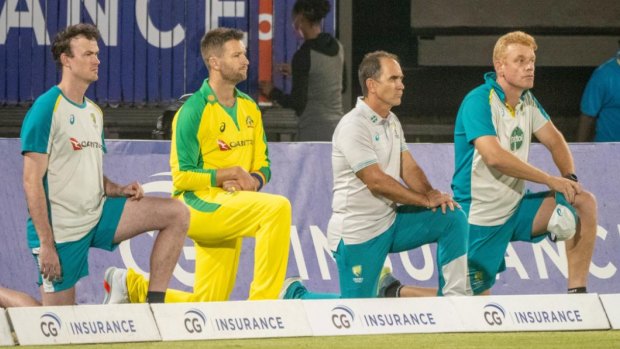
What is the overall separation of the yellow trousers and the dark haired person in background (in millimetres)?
3081

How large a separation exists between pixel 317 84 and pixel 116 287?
11.3 feet

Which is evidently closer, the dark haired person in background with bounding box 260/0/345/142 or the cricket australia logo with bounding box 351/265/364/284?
the cricket australia logo with bounding box 351/265/364/284

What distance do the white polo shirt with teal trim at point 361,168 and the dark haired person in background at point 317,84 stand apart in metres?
3.08

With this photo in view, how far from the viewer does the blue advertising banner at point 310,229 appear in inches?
389

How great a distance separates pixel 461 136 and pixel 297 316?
1.66 meters

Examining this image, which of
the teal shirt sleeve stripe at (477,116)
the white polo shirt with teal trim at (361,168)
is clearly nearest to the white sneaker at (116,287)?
the white polo shirt with teal trim at (361,168)

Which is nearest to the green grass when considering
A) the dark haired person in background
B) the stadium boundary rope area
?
the stadium boundary rope area

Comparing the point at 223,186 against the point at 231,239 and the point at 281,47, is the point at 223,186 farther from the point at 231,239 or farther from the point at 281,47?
the point at 281,47

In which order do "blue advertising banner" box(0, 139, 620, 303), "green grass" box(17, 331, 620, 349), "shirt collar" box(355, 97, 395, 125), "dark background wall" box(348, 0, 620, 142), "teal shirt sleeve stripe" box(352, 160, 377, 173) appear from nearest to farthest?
"green grass" box(17, 331, 620, 349), "teal shirt sleeve stripe" box(352, 160, 377, 173), "shirt collar" box(355, 97, 395, 125), "blue advertising banner" box(0, 139, 620, 303), "dark background wall" box(348, 0, 620, 142)

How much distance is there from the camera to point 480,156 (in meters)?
8.66

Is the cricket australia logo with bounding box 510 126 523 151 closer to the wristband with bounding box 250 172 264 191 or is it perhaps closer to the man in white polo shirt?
the man in white polo shirt

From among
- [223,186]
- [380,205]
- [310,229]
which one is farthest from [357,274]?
[310,229]

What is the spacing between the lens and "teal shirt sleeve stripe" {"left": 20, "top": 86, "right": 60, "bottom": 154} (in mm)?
7965

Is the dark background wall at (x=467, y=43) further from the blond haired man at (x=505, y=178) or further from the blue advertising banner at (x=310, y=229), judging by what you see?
the blond haired man at (x=505, y=178)
